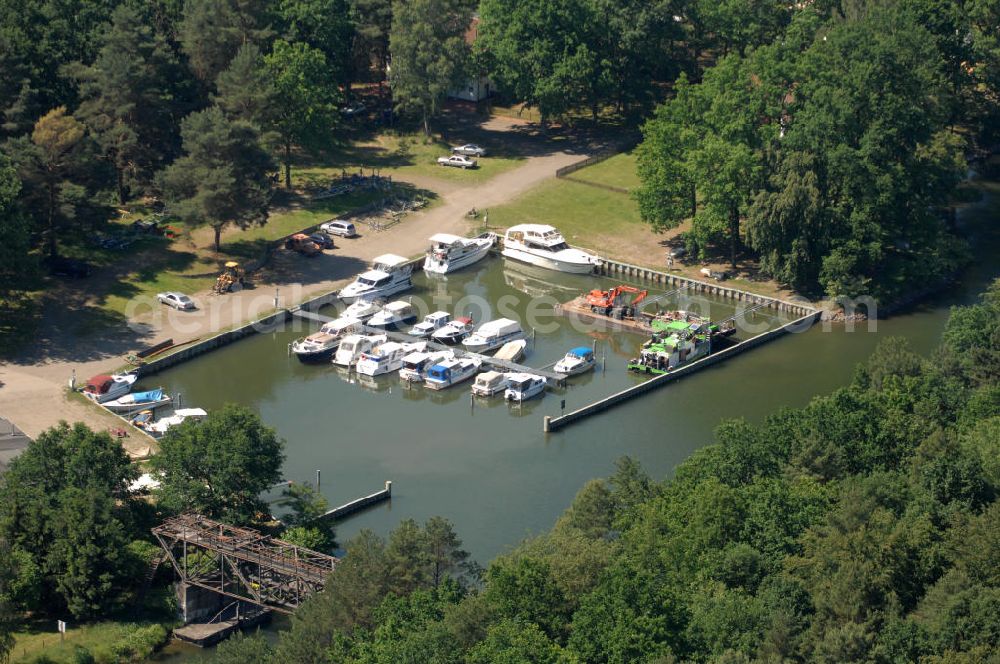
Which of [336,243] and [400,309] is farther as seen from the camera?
[336,243]

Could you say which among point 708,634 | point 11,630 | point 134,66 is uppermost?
point 134,66

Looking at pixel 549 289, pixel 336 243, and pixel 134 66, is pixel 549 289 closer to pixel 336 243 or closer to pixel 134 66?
pixel 336 243

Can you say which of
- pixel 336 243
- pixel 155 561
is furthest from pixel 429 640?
pixel 336 243

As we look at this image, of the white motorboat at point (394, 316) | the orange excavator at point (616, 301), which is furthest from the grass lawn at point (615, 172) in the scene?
the white motorboat at point (394, 316)

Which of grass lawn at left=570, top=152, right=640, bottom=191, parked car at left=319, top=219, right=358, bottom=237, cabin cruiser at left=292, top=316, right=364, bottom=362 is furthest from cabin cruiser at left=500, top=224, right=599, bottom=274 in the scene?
cabin cruiser at left=292, top=316, right=364, bottom=362

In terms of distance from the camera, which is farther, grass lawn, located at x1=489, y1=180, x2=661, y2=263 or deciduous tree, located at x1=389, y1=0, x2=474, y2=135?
deciduous tree, located at x1=389, y1=0, x2=474, y2=135

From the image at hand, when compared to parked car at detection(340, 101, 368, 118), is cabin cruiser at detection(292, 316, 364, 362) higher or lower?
lower

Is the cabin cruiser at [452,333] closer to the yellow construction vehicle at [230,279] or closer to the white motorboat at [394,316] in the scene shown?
the white motorboat at [394,316]

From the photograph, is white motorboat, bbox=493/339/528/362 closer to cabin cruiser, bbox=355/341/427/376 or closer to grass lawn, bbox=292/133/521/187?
cabin cruiser, bbox=355/341/427/376
